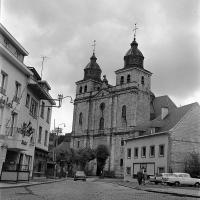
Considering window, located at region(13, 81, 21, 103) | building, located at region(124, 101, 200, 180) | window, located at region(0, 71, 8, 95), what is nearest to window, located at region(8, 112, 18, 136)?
window, located at region(13, 81, 21, 103)

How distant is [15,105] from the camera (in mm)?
28406

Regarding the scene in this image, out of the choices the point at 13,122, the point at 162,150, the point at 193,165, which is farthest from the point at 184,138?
the point at 13,122

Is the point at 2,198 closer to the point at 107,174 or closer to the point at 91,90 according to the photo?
the point at 107,174

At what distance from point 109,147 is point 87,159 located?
610 cm

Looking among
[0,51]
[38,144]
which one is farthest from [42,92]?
[0,51]

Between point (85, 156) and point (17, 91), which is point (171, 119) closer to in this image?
point (17, 91)

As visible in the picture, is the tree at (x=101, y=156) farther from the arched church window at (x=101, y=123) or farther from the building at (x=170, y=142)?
the building at (x=170, y=142)

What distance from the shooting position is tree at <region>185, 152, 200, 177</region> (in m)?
42.7

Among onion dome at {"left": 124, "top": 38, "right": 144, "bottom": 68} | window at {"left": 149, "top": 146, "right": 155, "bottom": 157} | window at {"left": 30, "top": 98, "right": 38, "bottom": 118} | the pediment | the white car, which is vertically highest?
onion dome at {"left": 124, "top": 38, "right": 144, "bottom": 68}

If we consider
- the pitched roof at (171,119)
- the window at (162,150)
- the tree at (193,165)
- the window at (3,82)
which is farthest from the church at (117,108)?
the window at (3,82)

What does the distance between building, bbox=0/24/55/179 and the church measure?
130 feet

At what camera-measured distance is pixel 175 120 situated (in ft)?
158

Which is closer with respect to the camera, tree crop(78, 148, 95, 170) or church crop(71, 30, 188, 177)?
tree crop(78, 148, 95, 170)

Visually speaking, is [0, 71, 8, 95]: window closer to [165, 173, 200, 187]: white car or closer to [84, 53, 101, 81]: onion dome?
[165, 173, 200, 187]: white car
